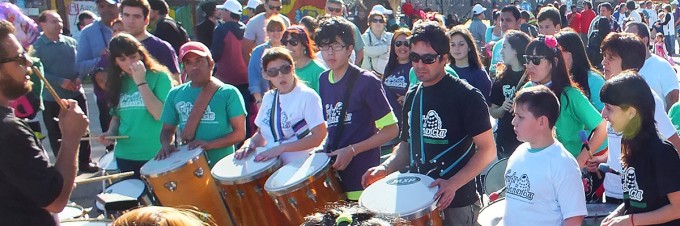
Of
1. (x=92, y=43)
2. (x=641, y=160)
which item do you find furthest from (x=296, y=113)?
(x=92, y=43)

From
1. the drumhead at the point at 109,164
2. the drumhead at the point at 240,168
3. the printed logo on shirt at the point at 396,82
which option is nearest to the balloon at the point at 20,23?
the drumhead at the point at 109,164

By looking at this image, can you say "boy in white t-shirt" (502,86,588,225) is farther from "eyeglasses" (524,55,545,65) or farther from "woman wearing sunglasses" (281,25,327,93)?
"woman wearing sunglasses" (281,25,327,93)

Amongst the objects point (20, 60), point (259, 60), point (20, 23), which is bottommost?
point (259, 60)

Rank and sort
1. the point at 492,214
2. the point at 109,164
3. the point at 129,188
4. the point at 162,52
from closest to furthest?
the point at 492,214 < the point at 129,188 < the point at 109,164 < the point at 162,52

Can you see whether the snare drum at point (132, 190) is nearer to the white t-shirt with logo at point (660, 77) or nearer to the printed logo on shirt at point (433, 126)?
the printed logo on shirt at point (433, 126)

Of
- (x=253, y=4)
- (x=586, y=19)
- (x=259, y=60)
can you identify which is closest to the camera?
(x=259, y=60)

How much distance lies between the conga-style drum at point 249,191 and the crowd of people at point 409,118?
0.13 meters

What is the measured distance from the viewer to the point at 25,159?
279 cm

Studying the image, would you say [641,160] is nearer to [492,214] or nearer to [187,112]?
[492,214]

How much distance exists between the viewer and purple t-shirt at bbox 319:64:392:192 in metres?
4.07

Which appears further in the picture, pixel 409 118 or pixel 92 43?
pixel 92 43

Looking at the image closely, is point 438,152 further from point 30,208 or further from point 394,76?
point 394,76

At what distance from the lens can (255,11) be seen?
10852mm

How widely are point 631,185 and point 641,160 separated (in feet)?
0.43
